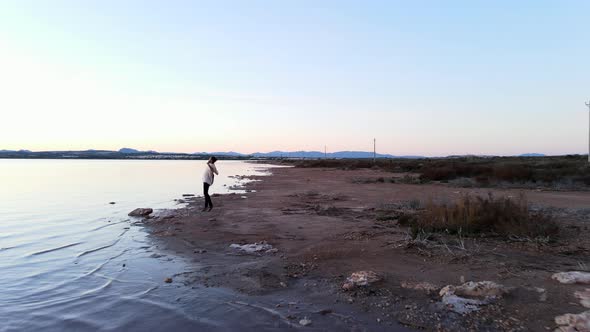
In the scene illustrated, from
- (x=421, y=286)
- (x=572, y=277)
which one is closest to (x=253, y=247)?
(x=421, y=286)

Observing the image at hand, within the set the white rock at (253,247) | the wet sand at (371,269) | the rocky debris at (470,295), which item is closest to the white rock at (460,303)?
the rocky debris at (470,295)

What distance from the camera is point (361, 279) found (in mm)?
5910

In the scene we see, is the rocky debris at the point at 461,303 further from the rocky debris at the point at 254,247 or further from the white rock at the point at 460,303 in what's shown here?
the rocky debris at the point at 254,247

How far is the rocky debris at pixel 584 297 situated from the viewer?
184 inches

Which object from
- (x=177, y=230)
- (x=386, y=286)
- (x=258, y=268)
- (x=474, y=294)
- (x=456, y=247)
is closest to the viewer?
(x=474, y=294)

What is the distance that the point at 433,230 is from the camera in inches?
345

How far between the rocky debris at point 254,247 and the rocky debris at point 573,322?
4993mm

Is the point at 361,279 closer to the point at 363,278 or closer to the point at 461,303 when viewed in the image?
the point at 363,278

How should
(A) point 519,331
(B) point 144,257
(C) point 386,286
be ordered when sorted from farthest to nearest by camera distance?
(B) point 144,257, (C) point 386,286, (A) point 519,331

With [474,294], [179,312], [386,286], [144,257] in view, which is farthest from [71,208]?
[474,294]

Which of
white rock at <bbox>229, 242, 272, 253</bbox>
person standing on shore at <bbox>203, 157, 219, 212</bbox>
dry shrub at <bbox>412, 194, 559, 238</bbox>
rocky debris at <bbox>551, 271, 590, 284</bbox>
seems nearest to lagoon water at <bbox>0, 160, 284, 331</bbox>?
white rock at <bbox>229, 242, 272, 253</bbox>

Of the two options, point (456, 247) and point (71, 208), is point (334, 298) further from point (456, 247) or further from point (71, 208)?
point (71, 208)

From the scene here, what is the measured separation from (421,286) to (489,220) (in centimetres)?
418

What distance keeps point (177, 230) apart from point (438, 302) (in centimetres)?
757
